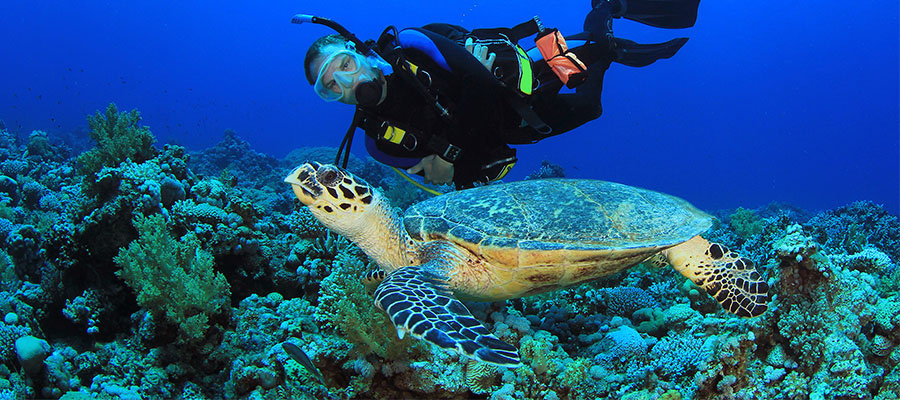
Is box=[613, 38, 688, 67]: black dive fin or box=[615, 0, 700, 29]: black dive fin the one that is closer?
box=[613, 38, 688, 67]: black dive fin

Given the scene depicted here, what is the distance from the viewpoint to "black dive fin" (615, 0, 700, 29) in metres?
5.95

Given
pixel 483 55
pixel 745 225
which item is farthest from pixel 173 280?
pixel 745 225

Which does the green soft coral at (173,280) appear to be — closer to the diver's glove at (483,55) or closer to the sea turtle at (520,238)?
the sea turtle at (520,238)

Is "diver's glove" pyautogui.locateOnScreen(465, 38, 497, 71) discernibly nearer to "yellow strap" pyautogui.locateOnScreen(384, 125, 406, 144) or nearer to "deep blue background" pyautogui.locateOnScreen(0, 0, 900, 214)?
"yellow strap" pyautogui.locateOnScreen(384, 125, 406, 144)

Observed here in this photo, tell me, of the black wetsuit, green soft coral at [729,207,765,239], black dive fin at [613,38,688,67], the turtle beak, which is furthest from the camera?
green soft coral at [729,207,765,239]

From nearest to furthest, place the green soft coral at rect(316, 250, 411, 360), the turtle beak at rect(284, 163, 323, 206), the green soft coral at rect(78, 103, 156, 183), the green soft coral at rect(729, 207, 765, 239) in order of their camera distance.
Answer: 1. the green soft coral at rect(316, 250, 411, 360)
2. the turtle beak at rect(284, 163, 323, 206)
3. the green soft coral at rect(78, 103, 156, 183)
4. the green soft coral at rect(729, 207, 765, 239)

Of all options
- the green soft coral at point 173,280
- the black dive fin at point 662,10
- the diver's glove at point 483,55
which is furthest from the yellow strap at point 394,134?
the black dive fin at point 662,10

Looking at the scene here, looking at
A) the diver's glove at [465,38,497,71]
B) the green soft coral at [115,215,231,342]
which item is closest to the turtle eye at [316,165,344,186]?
the green soft coral at [115,215,231,342]

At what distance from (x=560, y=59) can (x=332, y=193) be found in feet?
9.18

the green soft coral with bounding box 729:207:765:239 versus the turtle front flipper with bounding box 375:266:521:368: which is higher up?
the turtle front flipper with bounding box 375:266:521:368

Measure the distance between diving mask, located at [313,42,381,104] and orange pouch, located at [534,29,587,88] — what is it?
184 cm

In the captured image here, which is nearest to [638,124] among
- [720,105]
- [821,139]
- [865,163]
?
[720,105]

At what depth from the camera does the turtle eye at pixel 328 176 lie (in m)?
2.80

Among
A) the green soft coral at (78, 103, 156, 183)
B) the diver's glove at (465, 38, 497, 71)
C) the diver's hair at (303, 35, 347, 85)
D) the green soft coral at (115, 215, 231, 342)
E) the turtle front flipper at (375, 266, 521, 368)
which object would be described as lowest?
the turtle front flipper at (375, 266, 521, 368)
